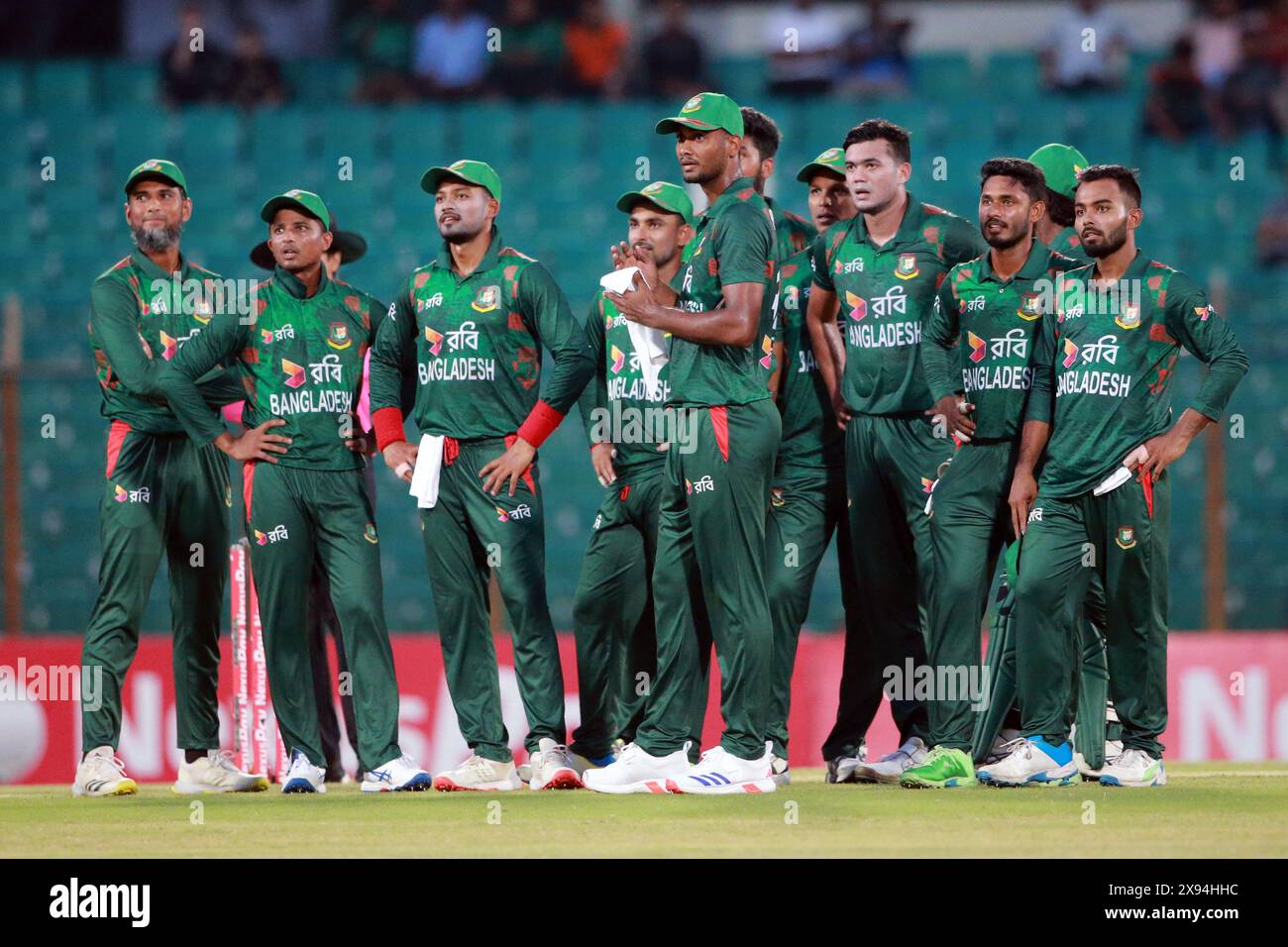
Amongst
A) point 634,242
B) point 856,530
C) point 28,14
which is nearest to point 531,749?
point 856,530

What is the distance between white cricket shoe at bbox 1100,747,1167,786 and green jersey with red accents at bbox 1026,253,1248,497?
109 cm

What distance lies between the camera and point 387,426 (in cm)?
809

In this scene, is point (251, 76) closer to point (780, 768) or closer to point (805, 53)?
point (805, 53)

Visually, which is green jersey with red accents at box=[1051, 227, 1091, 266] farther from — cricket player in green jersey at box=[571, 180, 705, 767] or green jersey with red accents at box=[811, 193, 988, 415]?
cricket player in green jersey at box=[571, 180, 705, 767]

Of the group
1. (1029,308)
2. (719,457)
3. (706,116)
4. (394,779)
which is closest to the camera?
(719,457)

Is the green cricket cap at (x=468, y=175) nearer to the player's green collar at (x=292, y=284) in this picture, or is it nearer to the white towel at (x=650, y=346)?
the player's green collar at (x=292, y=284)

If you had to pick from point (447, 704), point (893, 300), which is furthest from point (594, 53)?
point (893, 300)

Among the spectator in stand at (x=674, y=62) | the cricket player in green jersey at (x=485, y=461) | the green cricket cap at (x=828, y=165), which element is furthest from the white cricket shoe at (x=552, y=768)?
the spectator in stand at (x=674, y=62)

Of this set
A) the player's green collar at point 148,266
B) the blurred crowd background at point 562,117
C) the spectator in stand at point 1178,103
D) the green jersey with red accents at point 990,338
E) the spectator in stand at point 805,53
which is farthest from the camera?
the spectator in stand at point 805,53

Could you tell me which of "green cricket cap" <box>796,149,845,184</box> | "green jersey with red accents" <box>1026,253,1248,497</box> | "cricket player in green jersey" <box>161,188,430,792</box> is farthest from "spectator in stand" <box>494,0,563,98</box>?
"green jersey with red accents" <box>1026,253,1248,497</box>

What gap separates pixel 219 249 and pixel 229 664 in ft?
16.7

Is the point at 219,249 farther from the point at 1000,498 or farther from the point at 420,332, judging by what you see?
the point at 1000,498

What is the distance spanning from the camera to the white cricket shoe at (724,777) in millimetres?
7293

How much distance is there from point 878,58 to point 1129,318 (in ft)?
31.8
